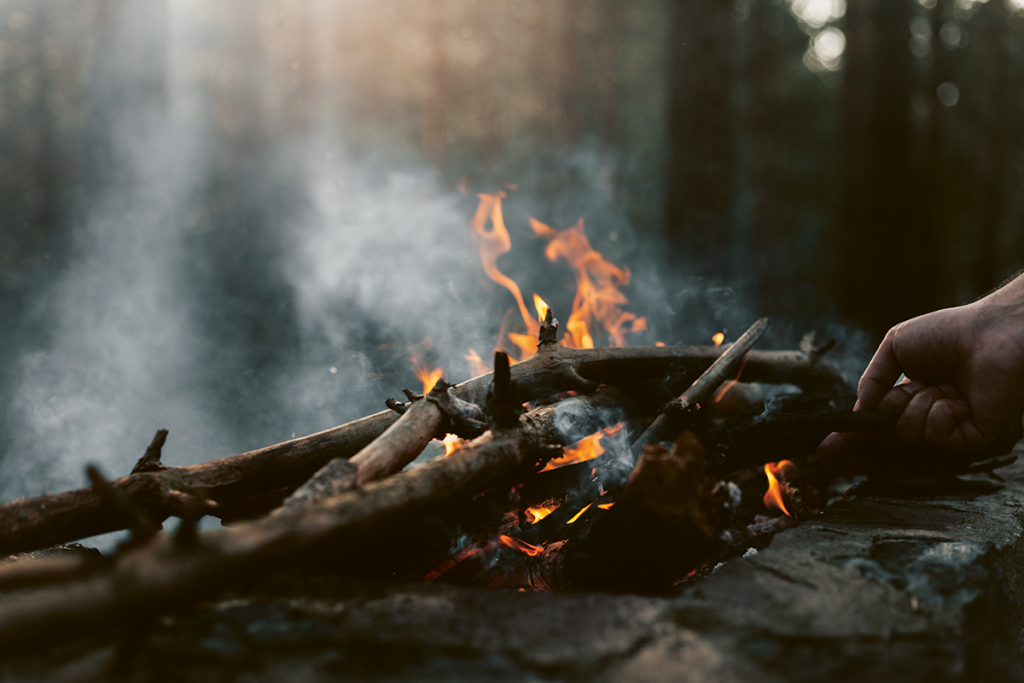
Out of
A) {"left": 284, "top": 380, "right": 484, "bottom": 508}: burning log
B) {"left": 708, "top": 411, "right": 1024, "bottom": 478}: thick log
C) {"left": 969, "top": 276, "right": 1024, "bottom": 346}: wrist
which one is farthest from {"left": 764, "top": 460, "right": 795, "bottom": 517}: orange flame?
{"left": 284, "top": 380, "right": 484, "bottom": 508}: burning log

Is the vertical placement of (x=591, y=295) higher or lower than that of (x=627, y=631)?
higher

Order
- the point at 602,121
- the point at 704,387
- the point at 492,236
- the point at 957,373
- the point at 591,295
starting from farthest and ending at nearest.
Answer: the point at 602,121
the point at 492,236
the point at 591,295
the point at 704,387
the point at 957,373

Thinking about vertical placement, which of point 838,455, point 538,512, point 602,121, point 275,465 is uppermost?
point 602,121

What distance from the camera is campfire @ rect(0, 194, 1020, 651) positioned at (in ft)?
3.49

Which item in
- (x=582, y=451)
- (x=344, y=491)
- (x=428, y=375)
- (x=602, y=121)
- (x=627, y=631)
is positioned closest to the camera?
(x=627, y=631)

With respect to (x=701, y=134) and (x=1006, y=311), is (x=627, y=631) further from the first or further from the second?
(x=701, y=134)

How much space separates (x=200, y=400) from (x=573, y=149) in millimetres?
13132

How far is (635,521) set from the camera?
5.12 feet

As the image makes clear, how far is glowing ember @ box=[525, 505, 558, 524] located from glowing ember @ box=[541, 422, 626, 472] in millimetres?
162

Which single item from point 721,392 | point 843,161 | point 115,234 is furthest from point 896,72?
point 115,234

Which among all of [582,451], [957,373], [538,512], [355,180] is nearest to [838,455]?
[957,373]

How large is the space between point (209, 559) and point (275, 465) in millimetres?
1094

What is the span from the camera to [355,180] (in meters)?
11.7

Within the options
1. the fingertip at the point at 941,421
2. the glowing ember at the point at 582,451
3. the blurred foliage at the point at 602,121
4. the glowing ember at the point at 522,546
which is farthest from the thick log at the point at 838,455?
the blurred foliage at the point at 602,121
